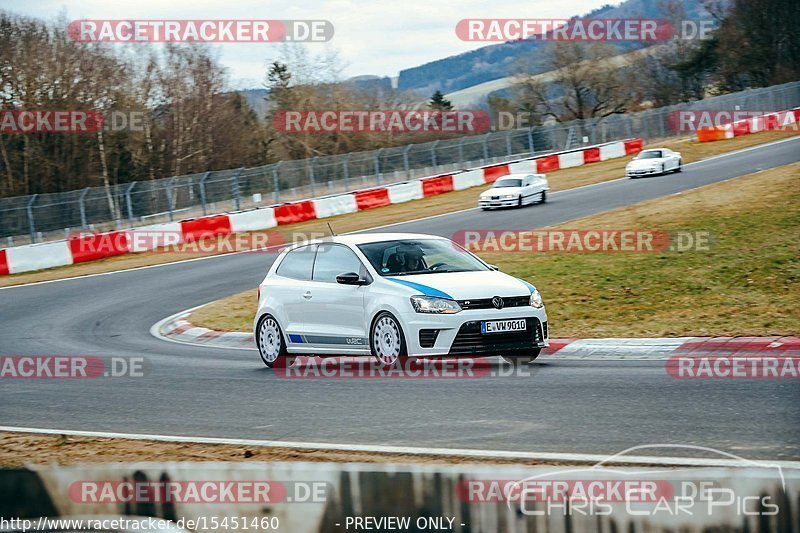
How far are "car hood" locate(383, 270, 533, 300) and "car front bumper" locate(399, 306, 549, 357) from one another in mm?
229

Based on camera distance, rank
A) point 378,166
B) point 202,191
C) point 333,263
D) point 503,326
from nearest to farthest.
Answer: point 503,326, point 333,263, point 202,191, point 378,166

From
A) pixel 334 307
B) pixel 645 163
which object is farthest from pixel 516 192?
pixel 334 307

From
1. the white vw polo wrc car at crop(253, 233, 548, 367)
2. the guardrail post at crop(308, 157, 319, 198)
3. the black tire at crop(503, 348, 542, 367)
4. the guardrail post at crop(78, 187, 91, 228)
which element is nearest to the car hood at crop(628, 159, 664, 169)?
the guardrail post at crop(308, 157, 319, 198)

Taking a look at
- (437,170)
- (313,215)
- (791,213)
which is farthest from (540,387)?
(437,170)

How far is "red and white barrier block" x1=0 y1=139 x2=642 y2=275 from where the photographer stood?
31156 mm

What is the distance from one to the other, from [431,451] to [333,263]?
5.51m

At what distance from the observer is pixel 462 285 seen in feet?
37.9

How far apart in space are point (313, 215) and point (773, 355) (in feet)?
92.3

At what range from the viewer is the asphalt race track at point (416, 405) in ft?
25.2

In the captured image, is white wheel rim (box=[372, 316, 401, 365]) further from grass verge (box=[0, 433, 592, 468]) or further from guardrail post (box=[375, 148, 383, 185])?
guardrail post (box=[375, 148, 383, 185])

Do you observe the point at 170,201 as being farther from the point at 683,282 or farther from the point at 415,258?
the point at 415,258

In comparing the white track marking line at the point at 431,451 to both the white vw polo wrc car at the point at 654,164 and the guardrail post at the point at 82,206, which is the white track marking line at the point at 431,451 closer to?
the guardrail post at the point at 82,206

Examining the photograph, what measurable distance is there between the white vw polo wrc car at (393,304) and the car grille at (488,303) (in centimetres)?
1

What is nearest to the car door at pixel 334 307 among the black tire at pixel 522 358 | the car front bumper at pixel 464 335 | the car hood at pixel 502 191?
the car front bumper at pixel 464 335
